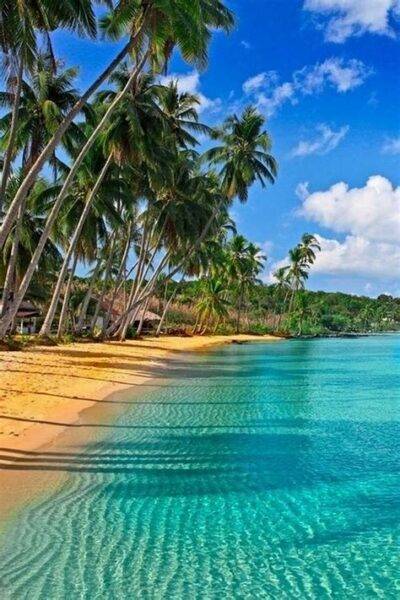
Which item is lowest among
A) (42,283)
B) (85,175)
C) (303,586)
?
(303,586)

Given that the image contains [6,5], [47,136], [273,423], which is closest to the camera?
[273,423]

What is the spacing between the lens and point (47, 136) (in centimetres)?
2248

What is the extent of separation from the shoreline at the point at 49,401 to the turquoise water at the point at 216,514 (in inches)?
13.5

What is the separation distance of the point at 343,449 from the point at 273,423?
239cm

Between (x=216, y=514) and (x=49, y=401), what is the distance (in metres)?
7.24

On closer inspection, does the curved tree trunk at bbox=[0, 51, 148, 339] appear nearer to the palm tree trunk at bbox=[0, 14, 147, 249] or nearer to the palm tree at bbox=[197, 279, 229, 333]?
the palm tree trunk at bbox=[0, 14, 147, 249]

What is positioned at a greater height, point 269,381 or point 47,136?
point 47,136

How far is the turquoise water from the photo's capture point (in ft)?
16.5

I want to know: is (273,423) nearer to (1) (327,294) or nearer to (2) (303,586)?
(2) (303,586)

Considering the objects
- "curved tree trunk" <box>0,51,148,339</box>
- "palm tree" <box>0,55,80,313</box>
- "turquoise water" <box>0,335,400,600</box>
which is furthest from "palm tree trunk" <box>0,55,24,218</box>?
"turquoise water" <box>0,335,400,600</box>

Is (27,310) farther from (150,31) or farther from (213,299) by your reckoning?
(150,31)

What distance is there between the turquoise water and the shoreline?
0.34m

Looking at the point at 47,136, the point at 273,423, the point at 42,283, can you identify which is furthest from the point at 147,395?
the point at 42,283

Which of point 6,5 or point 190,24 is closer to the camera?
point 6,5
